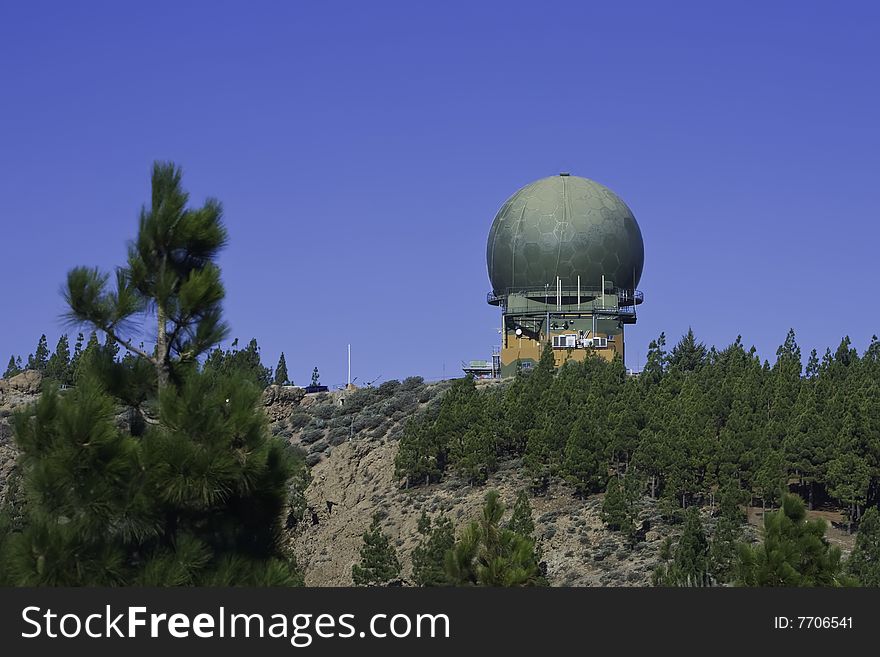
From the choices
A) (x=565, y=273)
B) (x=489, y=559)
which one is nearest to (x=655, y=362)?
(x=565, y=273)

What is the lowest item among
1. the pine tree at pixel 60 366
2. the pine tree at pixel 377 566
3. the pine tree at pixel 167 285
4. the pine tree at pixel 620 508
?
the pine tree at pixel 377 566

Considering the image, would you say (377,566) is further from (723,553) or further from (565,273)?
(565,273)

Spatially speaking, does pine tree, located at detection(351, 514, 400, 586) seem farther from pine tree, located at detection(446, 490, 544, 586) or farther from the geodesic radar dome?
the geodesic radar dome

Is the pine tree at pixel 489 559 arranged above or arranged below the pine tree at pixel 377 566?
above

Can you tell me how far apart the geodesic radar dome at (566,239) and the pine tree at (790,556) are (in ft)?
166

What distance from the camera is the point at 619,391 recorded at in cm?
6372

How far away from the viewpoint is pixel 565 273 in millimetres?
76438

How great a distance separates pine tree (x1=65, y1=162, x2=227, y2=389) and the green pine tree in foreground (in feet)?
0.05

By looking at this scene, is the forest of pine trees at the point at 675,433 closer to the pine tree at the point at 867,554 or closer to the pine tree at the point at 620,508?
the pine tree at the point at 620,508

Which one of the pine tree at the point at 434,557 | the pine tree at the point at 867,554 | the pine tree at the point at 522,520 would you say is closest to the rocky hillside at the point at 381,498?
the pine tree at the point at 522,520

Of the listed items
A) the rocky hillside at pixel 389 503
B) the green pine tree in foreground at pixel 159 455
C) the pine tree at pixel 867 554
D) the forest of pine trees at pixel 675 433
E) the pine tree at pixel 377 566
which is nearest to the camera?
the green pine tree in foreground at pixel 159 455

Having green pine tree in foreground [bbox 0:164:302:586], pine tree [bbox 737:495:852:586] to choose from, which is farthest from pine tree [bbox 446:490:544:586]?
green pine tree in foreground [bbox 0:164:302:586]

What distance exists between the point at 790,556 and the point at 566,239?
171ft

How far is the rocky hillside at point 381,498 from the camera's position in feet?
164
